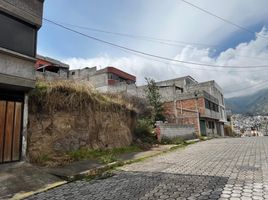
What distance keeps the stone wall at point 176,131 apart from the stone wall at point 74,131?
4.38m

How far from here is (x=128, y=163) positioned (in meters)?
8.85

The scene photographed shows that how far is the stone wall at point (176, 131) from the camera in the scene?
1684 cm

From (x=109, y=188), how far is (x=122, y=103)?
→ 26.9 feet

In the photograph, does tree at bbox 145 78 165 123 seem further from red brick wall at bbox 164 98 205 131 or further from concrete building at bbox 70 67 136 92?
concrete building at bbox 70 67 136 92

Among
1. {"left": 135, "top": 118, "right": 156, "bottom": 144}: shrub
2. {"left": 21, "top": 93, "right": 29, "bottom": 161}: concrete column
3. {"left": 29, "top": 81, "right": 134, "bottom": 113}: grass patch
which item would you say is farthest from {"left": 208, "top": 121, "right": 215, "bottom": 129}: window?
{"left": 21, "top": 93, "right": 29, "bottom": 161}: concrete column

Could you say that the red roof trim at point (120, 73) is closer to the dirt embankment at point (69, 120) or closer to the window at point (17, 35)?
the dirt embankment at point (69, 120)

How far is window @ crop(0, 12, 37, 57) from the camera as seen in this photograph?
23.6 feet

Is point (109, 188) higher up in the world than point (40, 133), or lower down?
lower down

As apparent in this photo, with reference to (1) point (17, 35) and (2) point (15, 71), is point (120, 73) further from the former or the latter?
(2) point (15, 71)

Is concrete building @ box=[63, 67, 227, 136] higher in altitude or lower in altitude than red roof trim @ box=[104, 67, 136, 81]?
lower

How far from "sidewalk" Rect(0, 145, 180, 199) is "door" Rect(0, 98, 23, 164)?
0.32m

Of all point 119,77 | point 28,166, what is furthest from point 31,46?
point 119,77

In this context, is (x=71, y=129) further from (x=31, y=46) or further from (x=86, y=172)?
(x=31, y=46)

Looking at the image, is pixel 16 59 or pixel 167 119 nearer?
pixel 16 59
